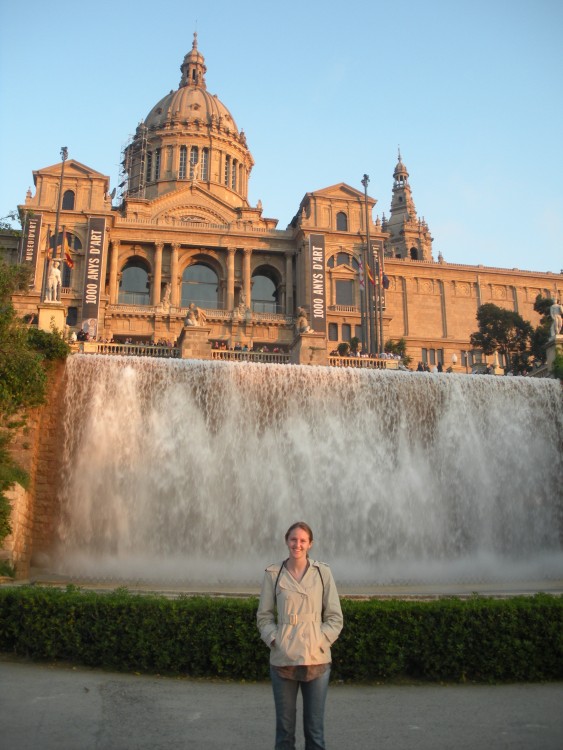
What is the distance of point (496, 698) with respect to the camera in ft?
27.4

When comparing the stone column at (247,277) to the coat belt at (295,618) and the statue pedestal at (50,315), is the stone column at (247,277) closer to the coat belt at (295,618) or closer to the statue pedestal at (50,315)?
the statue pedestal at (50,315)

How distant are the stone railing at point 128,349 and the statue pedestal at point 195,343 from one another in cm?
59

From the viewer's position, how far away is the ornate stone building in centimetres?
5256

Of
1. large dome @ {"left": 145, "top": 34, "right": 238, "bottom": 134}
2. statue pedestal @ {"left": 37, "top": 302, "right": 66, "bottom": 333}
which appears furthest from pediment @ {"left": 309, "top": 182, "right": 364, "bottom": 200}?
statue pedestal @ {"left": 37, "top": 302, "right": 66, "bottom": 333}

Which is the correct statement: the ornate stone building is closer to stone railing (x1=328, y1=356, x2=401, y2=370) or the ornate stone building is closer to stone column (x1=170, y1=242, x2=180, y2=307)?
stone column (x1=170, y1=242, x2=180, y2=307)

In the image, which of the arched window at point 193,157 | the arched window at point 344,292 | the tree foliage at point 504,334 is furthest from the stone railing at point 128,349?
the arched window at point 193,157

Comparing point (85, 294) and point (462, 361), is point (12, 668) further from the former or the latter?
point (462, 361)

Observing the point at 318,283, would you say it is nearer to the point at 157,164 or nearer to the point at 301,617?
the point at 157,164

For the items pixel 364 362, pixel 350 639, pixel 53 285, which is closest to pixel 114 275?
pixel 53 285

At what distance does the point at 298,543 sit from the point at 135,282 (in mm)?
56825

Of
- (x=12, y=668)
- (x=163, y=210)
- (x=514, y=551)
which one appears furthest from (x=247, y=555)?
(x=163, y=210)

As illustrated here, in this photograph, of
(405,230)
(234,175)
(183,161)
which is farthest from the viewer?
(405,230)

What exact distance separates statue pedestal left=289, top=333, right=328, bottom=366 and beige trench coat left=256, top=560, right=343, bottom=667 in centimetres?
2276

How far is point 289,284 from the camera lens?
194ft
